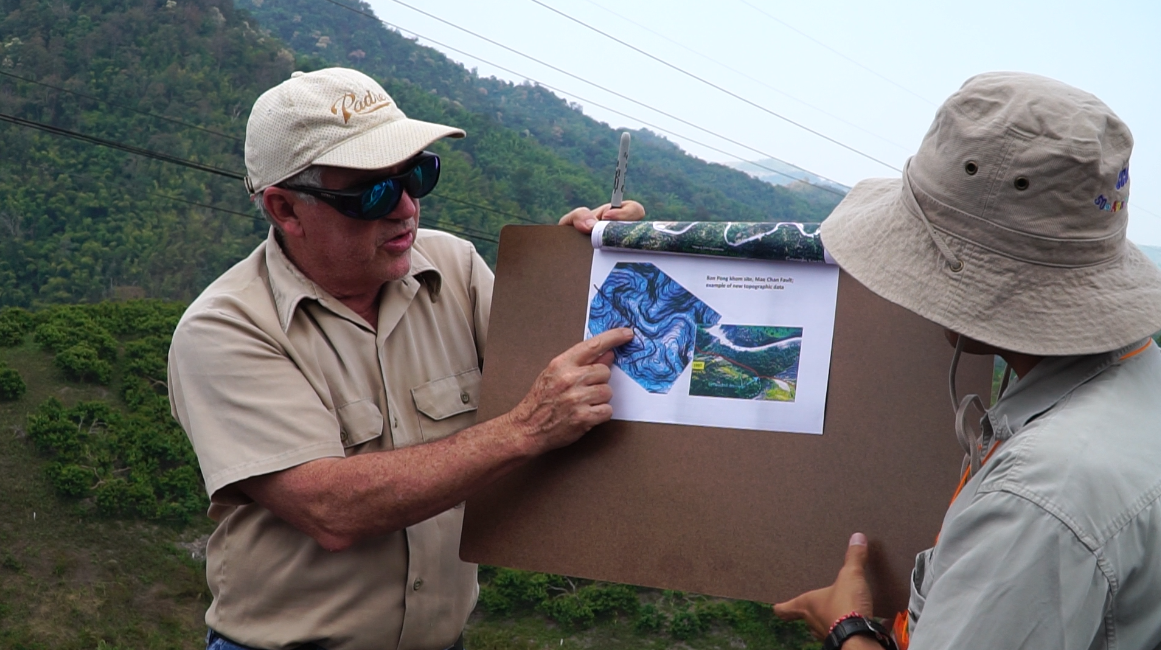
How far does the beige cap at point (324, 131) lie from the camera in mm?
2188

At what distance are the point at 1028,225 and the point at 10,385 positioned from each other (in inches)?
472

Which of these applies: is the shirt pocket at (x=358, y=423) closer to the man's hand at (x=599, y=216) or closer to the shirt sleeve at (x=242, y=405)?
the shirt sleeve at (x=242, y=405)

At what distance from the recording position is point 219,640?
7.38ft

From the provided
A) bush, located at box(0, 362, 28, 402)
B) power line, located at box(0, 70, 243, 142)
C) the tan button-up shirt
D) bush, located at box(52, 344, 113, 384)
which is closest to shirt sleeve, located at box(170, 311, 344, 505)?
the tan button-up shirt

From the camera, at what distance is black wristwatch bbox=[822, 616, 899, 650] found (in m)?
1.55

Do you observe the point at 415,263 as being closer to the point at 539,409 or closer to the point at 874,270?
the point at 539,409

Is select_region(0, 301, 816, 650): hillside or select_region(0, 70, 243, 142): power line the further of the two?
select_region(0, 70, 243, 142): power line

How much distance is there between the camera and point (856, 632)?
157 centimetres

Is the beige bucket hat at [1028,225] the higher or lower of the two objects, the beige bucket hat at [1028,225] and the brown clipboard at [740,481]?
the higher

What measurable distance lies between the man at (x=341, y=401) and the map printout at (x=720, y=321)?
0.09 m

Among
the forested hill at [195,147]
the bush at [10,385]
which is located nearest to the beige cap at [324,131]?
the bush at [10,385]

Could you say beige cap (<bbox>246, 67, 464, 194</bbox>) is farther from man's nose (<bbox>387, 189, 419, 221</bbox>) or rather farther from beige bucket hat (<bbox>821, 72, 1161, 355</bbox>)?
beige bucket hat (<bbox>821, 72, 1161, 355</bbox>)

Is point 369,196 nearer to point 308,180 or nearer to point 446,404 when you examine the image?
point 308,180

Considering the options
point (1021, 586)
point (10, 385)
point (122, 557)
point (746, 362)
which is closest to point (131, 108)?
point (10, 385)
